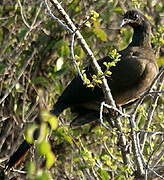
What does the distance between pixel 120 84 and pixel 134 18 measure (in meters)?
0.63

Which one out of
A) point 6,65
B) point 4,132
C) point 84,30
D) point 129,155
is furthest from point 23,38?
point 129,155

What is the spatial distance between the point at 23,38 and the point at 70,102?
2.42 feet

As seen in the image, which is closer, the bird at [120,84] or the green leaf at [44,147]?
the green leaf at [44,147]

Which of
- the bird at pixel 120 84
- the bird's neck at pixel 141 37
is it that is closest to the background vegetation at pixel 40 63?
the bird's neck at pixel 141 37

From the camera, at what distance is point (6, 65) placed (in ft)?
14.9

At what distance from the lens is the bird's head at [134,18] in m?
4.18

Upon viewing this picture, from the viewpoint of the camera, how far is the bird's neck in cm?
429

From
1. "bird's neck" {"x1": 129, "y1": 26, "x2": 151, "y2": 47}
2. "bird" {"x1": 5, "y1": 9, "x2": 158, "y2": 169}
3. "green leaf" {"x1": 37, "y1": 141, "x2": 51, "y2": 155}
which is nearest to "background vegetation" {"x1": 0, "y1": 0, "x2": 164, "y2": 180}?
"bird's neck" {"x1": 129, "y1": 26, "x2": 151, "y2": 47}

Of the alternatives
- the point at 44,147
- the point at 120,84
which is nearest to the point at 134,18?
the point at 120,84

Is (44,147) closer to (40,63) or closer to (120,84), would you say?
(120,84)

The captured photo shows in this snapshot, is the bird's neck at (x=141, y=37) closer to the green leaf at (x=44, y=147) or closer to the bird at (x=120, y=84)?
the bird at (x=120, y=84)

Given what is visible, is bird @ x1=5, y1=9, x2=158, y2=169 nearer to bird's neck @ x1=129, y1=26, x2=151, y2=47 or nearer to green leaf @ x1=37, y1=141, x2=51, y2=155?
bird's neck @ x1=129, y1=26, x2=151, y2=47

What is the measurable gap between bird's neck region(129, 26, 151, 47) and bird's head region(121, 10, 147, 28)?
0.05 metres

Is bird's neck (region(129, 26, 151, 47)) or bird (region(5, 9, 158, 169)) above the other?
bird's neck (region(129, 26, 151, 47))
